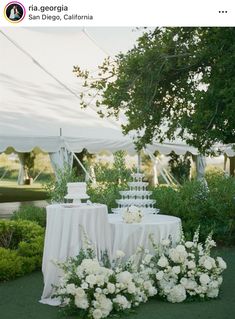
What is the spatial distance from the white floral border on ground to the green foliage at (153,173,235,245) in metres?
3.36

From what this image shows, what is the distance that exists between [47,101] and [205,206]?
719 centimetres

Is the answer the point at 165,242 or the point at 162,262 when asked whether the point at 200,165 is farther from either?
the point at 162,262

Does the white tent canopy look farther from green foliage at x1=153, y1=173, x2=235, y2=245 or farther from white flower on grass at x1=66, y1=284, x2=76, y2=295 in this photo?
white flower on grass at x1=66, y1=284, x2=76, y2=295

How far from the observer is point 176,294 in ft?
21.2

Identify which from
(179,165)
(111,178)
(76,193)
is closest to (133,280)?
(76,193)

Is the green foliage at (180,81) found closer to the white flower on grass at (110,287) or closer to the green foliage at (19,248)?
the green foliage at (19,248)

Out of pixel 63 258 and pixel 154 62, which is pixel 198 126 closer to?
pixel 154 62

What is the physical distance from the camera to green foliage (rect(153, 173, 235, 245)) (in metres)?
10.5

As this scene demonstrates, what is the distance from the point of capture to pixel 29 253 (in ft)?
26.9

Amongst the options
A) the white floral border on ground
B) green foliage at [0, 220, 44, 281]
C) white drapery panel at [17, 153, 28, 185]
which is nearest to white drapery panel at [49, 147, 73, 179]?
green foliage at [0, 220, 44, 281]

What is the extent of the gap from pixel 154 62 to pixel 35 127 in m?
5.92
